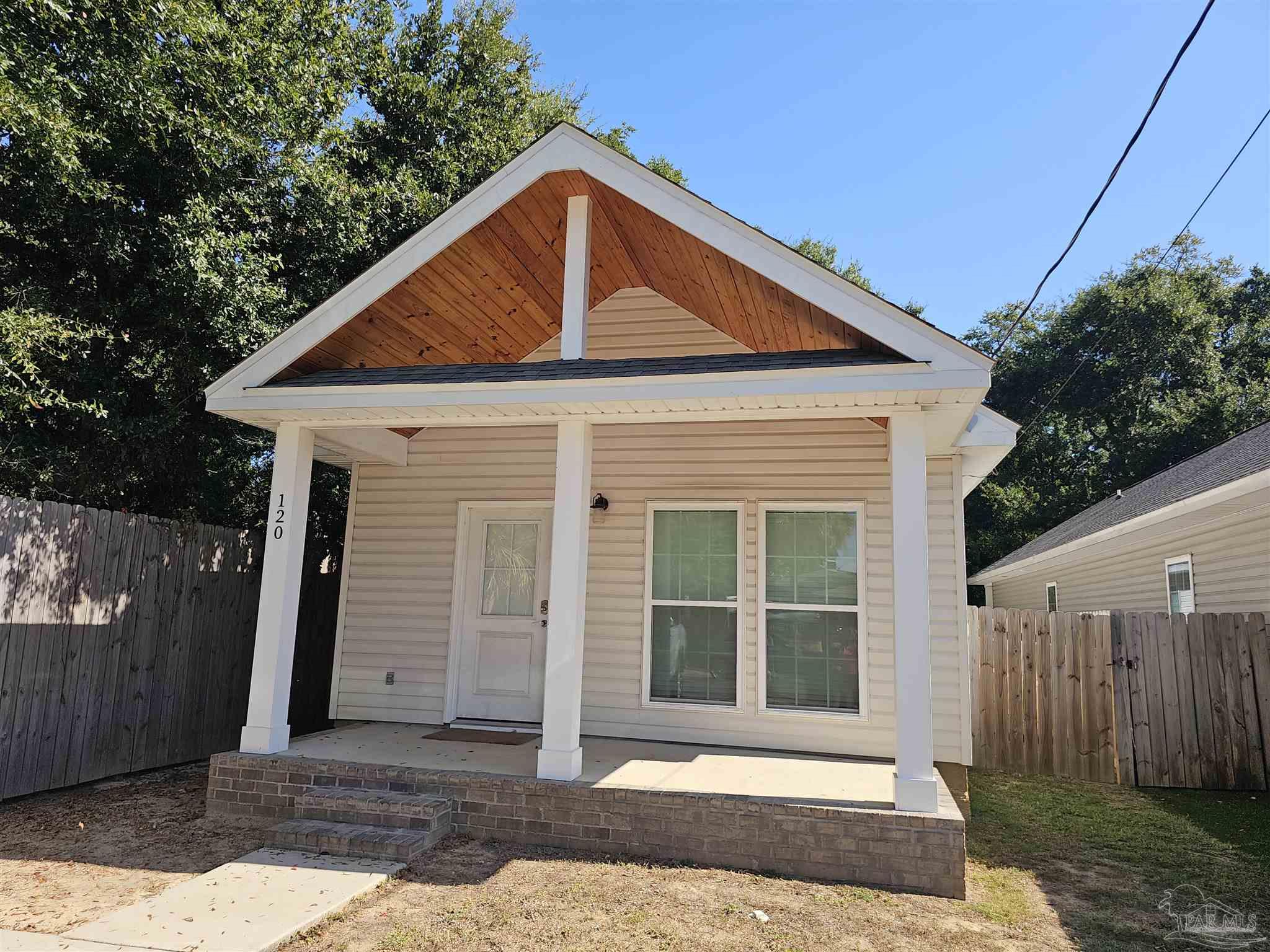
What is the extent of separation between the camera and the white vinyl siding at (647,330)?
7.08 metres

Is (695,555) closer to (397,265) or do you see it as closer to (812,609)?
(812,609)

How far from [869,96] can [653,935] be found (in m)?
8.40

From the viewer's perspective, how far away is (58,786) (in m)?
5.88

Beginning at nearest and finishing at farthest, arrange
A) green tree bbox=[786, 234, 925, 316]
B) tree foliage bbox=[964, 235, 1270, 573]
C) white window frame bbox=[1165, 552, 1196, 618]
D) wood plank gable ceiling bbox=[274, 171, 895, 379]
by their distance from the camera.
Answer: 1. wood plank gable ceiling bbox=[274, 171, 895, 379]
2. white window frame bbox=[1165, 552, 1196, 618]
3. green tree bbox=[786, 234, 925, 316]
4. tree foliage bbox=[964, 235, 1270, 573]

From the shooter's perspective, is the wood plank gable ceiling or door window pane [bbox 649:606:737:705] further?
door window pane [bbox 649:606:737:705]

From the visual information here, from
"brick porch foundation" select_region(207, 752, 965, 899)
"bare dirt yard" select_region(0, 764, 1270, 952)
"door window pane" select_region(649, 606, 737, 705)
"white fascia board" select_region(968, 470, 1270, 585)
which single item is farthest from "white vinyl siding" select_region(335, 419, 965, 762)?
"white fascia board" select_region(968, 470, 1270, 585)

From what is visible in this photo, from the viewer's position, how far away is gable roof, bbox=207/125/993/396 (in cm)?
489

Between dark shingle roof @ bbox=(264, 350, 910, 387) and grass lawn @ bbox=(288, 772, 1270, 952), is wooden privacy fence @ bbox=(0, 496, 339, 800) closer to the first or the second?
dark shingle roof @ bbox=(264, 350, 910, 387)

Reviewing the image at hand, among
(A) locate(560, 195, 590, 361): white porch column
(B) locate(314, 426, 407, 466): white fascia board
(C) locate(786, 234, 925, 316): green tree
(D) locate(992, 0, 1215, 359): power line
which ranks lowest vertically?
(B) locate(314, 426, 407, 466): white fascia board

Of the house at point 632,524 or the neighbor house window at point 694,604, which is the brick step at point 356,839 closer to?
the house at point 632,524

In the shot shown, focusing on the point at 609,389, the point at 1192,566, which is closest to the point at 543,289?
the point at 609,389

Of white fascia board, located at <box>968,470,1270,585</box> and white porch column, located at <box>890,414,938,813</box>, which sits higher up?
white fascia board, located at <box>968,470,1270,585</box>

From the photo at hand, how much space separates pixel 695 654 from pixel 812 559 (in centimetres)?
130

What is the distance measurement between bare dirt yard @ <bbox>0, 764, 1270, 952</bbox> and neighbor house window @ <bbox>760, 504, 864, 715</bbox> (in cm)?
150
